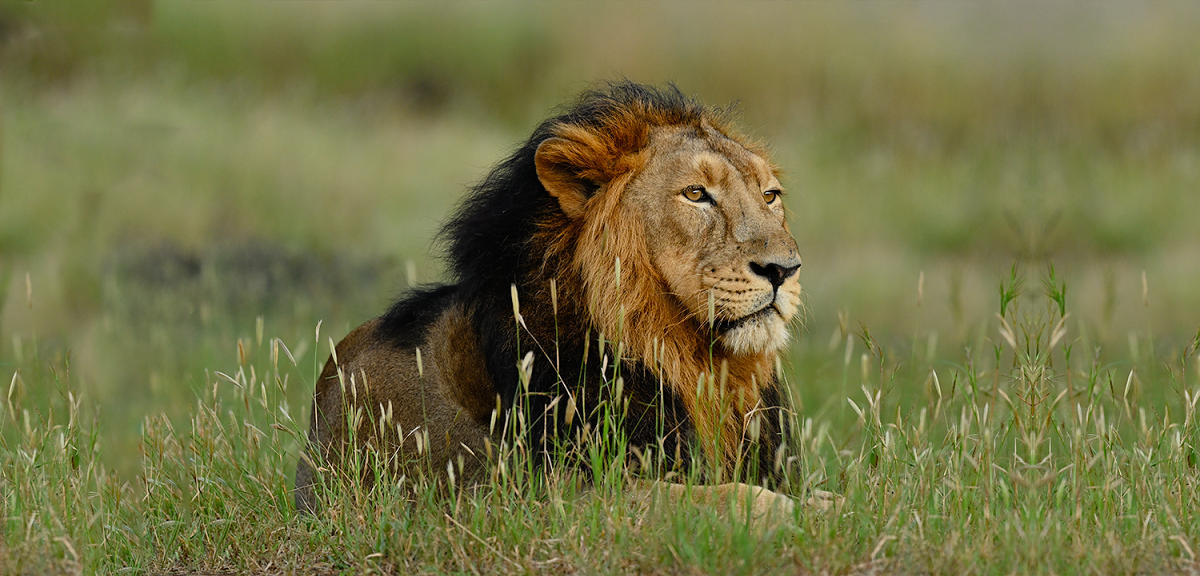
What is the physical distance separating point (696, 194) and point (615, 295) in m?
0.50

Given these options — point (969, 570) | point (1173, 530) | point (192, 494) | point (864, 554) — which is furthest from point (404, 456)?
point (1173, 530)

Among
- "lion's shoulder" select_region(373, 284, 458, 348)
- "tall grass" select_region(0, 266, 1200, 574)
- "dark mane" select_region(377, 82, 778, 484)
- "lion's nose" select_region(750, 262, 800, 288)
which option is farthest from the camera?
"lion's shoulder" select_region(373, 284, 458, 348)

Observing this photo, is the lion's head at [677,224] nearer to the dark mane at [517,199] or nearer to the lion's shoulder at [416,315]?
the dark mane at [517,199]

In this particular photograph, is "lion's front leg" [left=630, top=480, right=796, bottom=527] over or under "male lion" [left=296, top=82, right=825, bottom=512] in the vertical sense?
under

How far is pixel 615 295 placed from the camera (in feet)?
14.7

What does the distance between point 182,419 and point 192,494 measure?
268 centimetres

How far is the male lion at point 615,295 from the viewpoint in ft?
14.4

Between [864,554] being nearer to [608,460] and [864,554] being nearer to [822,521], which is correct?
[822,521]

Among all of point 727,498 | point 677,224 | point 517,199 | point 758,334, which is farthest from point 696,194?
point 727,498

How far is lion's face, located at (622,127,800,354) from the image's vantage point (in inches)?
172

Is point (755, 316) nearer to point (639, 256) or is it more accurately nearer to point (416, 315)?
point (639, 256)

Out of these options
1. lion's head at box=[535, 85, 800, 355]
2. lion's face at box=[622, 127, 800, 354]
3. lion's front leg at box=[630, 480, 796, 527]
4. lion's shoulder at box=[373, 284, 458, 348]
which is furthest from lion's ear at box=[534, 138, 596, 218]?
lion's front leg at box=[630, 480, 796, 527]

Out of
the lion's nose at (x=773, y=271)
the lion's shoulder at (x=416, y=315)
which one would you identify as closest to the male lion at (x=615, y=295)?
the lion's nose at (x=773, y=271)

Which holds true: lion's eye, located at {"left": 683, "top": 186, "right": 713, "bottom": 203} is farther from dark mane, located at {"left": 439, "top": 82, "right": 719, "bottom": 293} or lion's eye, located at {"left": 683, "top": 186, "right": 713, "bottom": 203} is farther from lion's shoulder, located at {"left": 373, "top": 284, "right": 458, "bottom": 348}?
lion's shoulder, located at {"left": 373, "top": 284, "right": 458, "bottom": 348}
